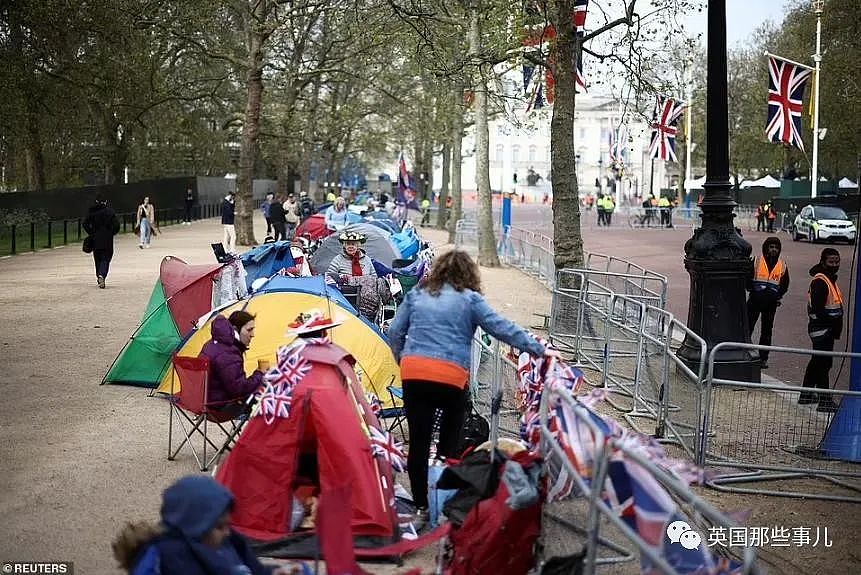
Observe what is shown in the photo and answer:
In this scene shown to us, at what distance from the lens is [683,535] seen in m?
6.02

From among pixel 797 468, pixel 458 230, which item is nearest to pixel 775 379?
pixel 797 468

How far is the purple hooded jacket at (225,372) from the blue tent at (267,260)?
7222 millimetres

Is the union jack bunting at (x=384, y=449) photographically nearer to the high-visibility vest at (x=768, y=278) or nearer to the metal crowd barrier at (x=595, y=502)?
the metal crowd barrier at (x=595, y=502)

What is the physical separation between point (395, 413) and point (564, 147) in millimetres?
8614

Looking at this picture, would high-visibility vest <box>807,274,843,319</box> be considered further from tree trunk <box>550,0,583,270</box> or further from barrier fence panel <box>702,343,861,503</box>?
tree trunk <box>550,0,583,270</box>

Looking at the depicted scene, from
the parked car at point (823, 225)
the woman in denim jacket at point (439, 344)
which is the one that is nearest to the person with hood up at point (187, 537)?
the woman in denim jacket at point (439, 344)

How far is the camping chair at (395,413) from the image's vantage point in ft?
31.9

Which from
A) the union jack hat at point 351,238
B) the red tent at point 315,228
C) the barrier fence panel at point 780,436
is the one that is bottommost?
the barrier fence panel at point 780,436

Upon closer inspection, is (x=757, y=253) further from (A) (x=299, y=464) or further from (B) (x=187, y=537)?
(B) (x=187, y=537)

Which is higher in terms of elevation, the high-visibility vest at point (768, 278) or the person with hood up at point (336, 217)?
the person with hood up at point (336, 217)

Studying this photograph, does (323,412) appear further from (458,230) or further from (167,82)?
(167,82)

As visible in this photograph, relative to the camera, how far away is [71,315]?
17.9 m

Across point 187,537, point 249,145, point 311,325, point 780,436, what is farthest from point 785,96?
point 187,537

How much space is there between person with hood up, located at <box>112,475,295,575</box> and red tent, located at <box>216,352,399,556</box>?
7.42 ft
